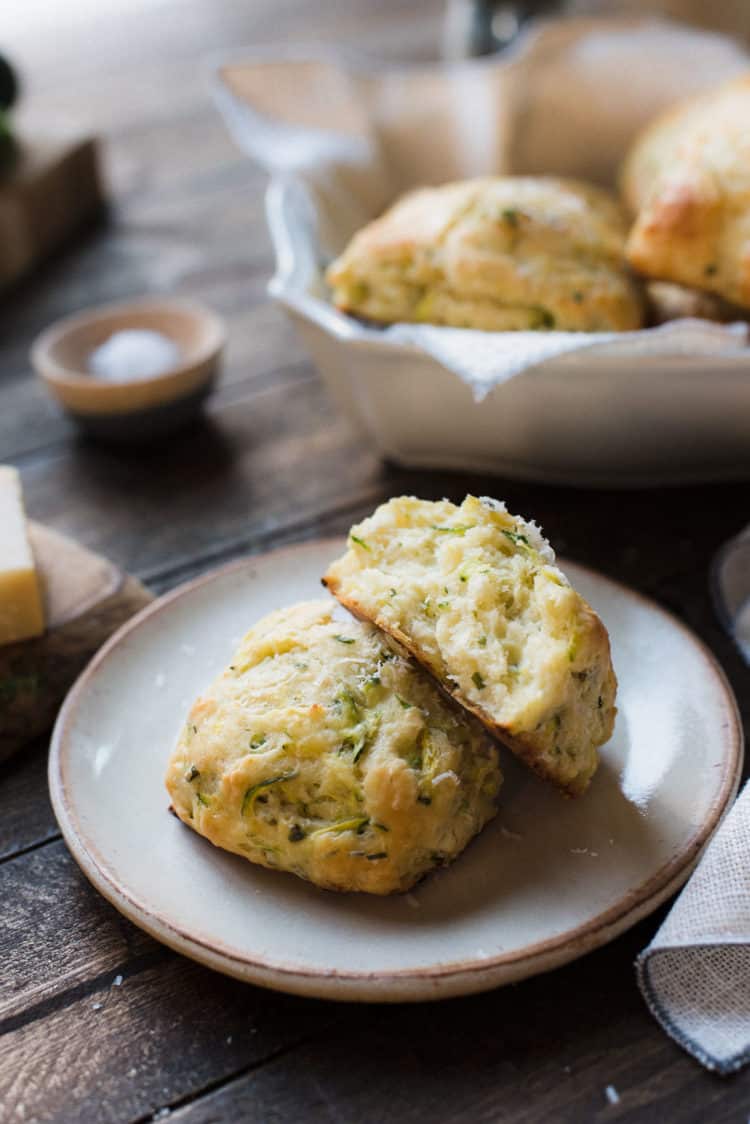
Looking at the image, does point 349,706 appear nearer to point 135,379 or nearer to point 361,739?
point 361,739

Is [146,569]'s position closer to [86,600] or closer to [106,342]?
[86,600]

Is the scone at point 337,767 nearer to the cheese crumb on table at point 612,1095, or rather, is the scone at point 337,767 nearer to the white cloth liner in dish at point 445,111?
the cheese crumb on table at point 612,1095

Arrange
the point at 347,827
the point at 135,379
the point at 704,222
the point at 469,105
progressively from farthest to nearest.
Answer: the point at 469,105 → the point at 135,379 → the point at 704,222 → the point at 347,827

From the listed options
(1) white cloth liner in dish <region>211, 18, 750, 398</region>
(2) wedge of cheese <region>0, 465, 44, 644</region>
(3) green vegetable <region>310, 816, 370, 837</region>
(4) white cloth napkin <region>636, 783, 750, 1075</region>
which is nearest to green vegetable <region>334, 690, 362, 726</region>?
(3) green vegetable <region>310, 816, 370, 837</region>

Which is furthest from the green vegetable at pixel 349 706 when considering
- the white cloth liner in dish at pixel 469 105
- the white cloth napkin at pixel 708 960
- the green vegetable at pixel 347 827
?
the white cloth liner in dish at pixel 469 105

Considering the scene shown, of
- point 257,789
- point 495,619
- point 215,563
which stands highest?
point 495,619

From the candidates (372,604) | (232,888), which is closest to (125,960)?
(232,888)

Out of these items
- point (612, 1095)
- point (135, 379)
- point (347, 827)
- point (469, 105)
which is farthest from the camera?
point (469, 105)

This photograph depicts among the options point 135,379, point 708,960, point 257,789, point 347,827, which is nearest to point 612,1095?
point 708,960
